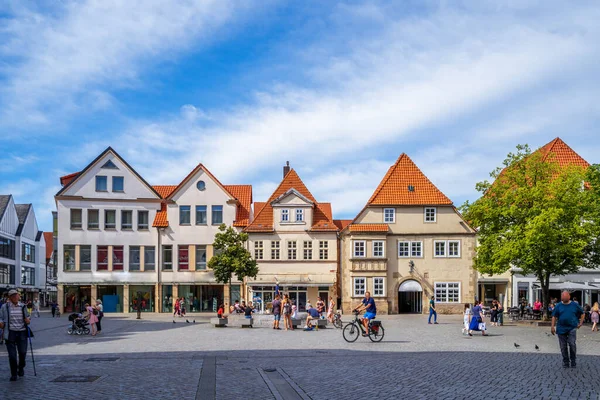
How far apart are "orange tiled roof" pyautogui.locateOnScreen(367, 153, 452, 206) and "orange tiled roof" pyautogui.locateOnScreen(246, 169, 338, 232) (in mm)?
4192

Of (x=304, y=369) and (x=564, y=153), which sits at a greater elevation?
(x=564, y=153)

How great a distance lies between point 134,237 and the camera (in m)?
56.9

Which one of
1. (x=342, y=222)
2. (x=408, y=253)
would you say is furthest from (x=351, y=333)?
(x=342, y=222)

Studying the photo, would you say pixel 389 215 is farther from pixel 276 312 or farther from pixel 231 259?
pixel 276 312

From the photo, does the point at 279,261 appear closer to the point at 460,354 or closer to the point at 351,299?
the point at 351,299

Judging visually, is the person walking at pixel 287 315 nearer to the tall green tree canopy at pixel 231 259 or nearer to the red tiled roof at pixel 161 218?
the tall green tree canopy at pixel 231 259

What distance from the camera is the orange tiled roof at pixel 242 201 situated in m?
57.2

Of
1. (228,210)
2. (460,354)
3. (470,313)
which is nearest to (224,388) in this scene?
(460,354)

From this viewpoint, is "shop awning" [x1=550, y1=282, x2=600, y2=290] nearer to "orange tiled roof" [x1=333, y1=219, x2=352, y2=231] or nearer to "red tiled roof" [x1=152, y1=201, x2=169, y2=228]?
"orange tiled roof" [x1=333, y1=219, x2=352, y2=231]

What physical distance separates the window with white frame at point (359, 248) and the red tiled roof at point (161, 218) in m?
15.2

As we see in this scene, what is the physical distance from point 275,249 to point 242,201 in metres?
6.21

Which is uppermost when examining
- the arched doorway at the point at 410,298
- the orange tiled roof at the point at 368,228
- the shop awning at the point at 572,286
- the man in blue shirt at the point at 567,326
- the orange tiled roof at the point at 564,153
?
the orange tiled roof at the point at 564,153

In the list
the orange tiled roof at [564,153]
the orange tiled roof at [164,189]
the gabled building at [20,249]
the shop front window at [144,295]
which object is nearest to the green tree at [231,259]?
the shop front window at [144,295]

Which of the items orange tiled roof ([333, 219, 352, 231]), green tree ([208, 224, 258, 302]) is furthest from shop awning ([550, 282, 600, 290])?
green tree ([208, 224, 258, 302])
